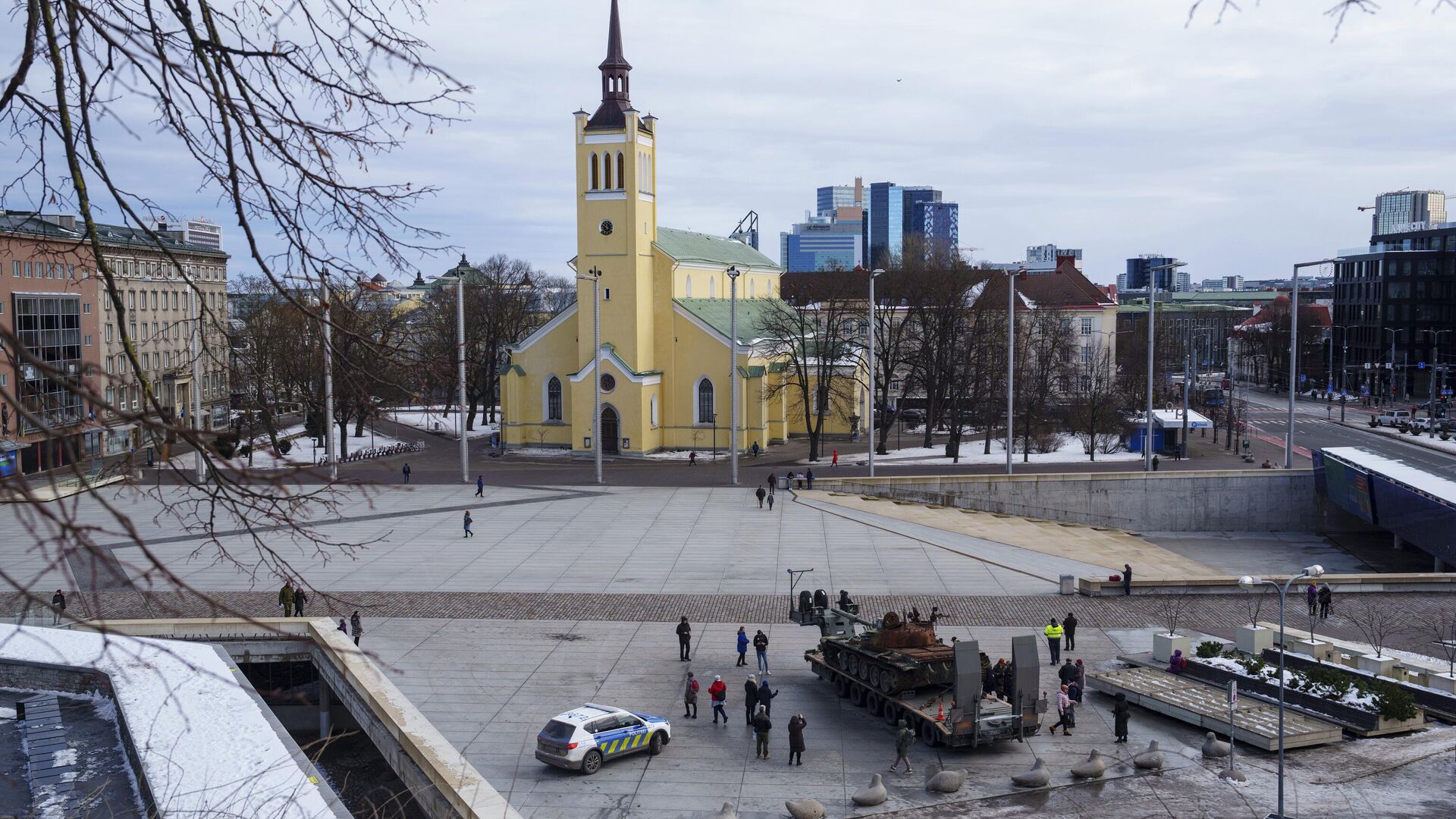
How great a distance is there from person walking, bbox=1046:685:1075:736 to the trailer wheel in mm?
2290

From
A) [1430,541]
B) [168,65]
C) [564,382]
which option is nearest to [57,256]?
[168,65]

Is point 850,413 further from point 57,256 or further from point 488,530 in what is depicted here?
point 57,256

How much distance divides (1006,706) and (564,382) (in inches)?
1707

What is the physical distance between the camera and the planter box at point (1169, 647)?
23781 mm

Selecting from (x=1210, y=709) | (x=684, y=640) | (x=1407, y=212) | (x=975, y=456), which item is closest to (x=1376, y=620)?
(x=1210, y=709)

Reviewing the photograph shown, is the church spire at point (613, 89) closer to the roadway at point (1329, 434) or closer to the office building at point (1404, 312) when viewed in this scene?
the roadway at point (1329, 434)

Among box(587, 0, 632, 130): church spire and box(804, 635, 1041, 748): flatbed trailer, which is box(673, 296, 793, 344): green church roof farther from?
box(804, 635, 1041, 748): flatbed trailer

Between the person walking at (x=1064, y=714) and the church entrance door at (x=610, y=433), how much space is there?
3955 cm

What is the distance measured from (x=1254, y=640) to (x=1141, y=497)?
78.1 ft

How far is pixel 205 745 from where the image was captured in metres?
Result: 14.5

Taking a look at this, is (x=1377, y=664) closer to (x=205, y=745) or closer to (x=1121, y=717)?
(x=1121, y=717)

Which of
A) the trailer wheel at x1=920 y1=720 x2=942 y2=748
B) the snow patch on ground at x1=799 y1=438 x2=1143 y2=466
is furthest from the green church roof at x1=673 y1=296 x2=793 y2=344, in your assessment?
the trailer wheel at x1=920 y1=720 x2=942 y2=748

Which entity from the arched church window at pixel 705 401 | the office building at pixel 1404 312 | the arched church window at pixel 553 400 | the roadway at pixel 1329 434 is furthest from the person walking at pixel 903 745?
the office building at pixel 1404 312

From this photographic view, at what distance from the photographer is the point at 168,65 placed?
412 centimetres
